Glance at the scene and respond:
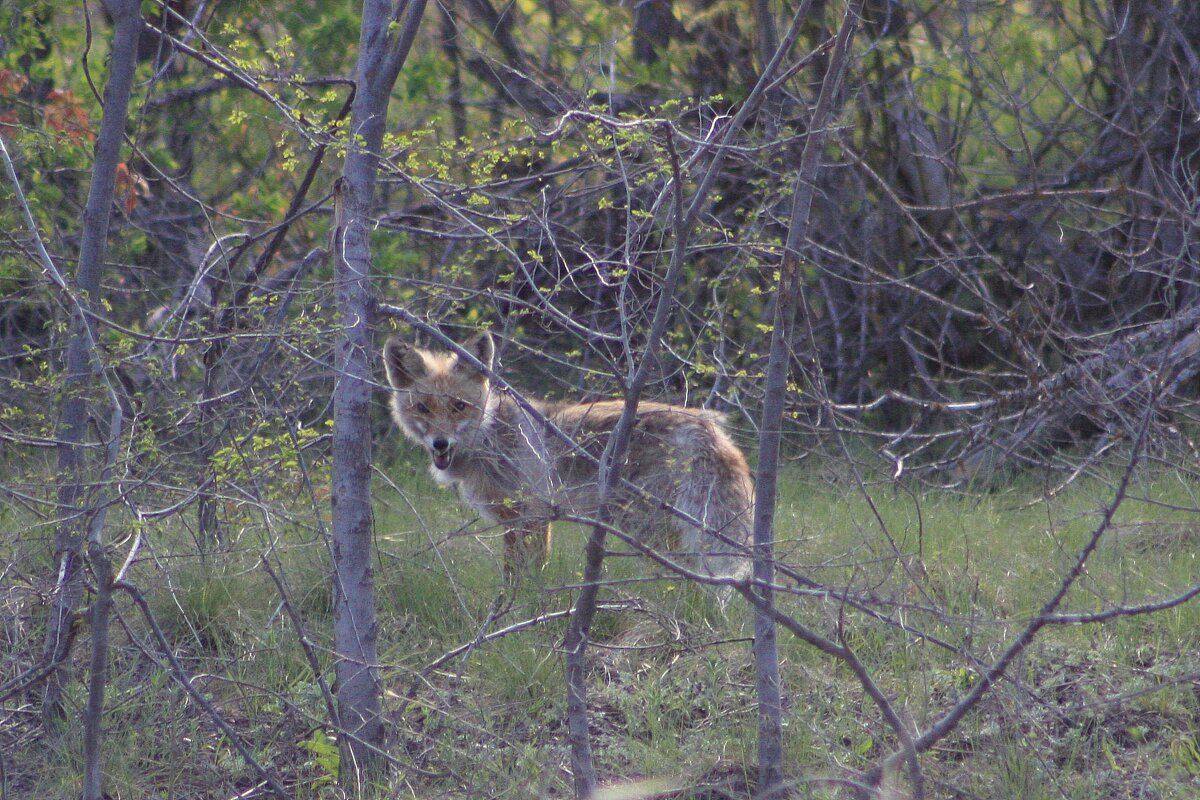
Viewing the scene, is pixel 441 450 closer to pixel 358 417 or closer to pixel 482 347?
pixel 482 347

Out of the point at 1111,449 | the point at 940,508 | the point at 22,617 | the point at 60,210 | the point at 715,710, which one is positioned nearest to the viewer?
the point at 715,710

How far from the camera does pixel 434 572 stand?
5355 mm

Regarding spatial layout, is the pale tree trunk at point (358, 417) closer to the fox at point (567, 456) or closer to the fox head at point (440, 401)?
the fox at point (567, 456)

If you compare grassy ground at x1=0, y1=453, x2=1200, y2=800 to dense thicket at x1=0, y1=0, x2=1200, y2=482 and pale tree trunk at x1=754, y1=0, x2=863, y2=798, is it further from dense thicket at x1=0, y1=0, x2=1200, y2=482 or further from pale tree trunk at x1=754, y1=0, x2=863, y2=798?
dense thicket at x1=0, y1=0, x2=1200, y2=482

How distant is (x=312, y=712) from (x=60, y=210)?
15.7 ft

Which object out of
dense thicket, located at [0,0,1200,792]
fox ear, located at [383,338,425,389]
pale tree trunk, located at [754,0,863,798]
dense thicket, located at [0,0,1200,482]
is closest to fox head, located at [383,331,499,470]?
fox ear, located at [383,338,425,389]

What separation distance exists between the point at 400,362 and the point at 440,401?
676mm

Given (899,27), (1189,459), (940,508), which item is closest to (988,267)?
(899,27)

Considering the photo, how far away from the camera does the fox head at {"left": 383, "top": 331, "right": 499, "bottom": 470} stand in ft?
21.0

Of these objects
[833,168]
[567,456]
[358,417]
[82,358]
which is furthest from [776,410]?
[833,168]

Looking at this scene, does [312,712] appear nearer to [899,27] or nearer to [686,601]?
[686,601]

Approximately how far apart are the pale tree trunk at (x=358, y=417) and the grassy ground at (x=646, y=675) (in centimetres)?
12

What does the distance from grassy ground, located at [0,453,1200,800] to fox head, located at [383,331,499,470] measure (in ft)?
3.37

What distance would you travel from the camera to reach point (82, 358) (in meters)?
4.23
